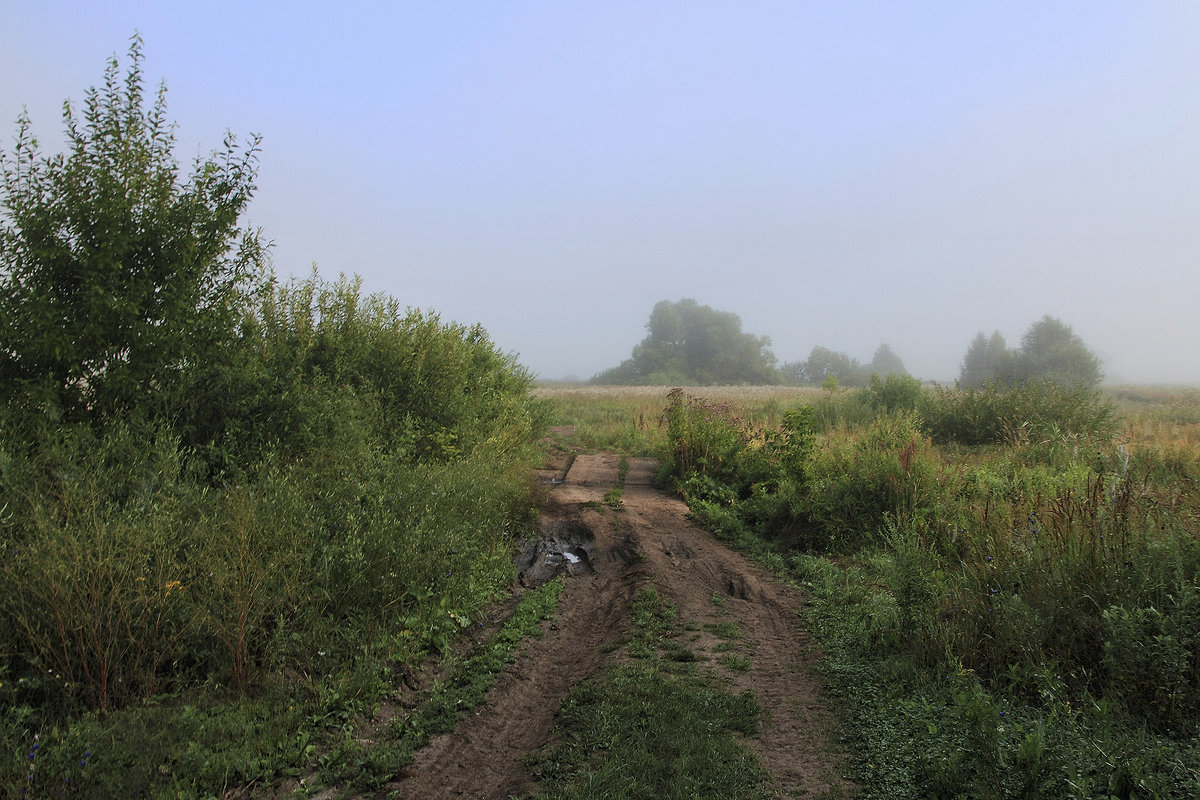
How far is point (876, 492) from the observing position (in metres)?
9.23

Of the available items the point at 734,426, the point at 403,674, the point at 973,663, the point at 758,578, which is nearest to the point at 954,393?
the point at 734,426

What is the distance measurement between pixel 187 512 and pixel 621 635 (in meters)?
4.00

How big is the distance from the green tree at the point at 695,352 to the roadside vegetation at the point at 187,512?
215 feet

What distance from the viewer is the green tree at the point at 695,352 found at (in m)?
77.2

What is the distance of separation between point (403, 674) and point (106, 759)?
6.19ft

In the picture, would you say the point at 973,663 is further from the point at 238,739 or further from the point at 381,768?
the point at 238,739

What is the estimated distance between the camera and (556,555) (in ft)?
29.3

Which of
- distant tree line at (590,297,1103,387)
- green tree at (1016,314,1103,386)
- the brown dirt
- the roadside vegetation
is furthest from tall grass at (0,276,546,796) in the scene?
distant tree line at (590,297,1103,387)

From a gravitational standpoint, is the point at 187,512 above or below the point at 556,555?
above

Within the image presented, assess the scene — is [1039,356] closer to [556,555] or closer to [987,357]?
[987,357]

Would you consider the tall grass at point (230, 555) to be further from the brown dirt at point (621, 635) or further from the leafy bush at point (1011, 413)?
the leafy bush at point (1011, 413)

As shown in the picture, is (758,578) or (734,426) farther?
(734,426)

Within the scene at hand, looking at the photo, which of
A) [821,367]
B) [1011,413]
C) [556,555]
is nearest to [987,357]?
[821,367]

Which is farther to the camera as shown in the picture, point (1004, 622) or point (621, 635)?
point (621, 635)
